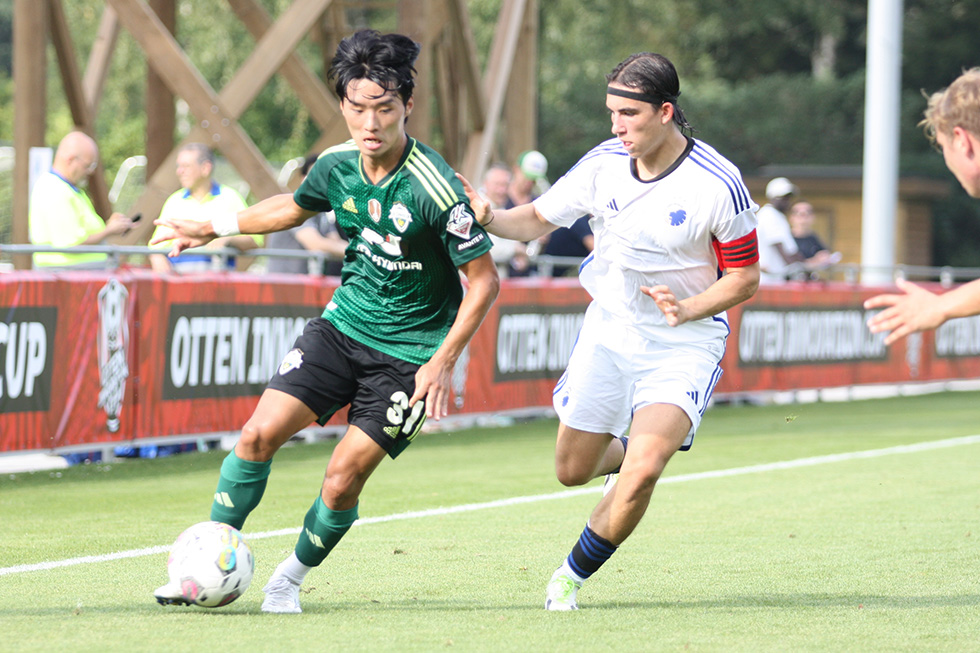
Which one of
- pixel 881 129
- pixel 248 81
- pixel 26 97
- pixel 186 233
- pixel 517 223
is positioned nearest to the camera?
pixel 186 233

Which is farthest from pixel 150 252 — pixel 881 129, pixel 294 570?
pixel 881 129

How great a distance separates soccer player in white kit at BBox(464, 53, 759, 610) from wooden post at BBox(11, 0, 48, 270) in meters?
7.47

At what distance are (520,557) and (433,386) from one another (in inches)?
75.0

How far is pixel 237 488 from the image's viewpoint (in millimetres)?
5781

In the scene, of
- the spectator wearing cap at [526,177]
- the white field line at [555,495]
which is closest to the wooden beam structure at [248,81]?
the spectator wearing cap at [526,177]

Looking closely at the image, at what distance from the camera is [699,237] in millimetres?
6012

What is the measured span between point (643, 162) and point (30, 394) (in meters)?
5.24

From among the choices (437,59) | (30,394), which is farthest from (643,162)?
(437,59)

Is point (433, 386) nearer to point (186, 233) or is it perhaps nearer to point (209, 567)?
point (209, 567)

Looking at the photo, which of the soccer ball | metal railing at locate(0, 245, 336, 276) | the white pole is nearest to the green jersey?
the soccer ball

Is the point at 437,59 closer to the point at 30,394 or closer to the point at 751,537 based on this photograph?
the point at 30,394

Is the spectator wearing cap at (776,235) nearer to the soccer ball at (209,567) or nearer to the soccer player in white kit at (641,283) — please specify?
the soccer player in white kit at (641,283)

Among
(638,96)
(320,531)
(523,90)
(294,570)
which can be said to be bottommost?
(294,570)

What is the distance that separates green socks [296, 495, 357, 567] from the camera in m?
5.79
